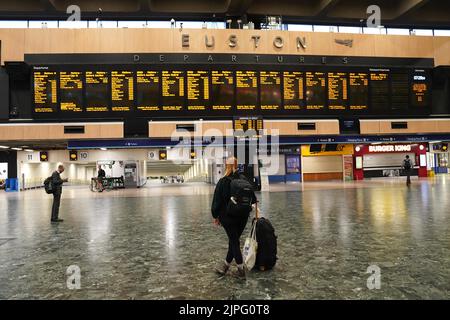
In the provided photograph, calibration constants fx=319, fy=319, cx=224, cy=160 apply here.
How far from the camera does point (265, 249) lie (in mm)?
4289

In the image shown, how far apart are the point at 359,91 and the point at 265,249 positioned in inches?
454

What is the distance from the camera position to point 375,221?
7.37m

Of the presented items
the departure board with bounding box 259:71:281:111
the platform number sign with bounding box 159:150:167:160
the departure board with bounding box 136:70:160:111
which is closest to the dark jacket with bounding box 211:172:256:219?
the departure board with bounding box 136:70:160:111

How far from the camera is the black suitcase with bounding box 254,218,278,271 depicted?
4.24 m

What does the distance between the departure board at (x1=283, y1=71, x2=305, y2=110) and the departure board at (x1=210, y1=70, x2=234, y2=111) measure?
2.25 m

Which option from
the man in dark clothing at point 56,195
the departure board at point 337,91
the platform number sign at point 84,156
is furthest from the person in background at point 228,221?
the platform number sign at point 84,156

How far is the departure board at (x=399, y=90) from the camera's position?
13812 mm

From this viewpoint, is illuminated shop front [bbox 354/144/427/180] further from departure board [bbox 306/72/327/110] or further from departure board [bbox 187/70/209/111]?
departure board [bbox 187/70/209/111]

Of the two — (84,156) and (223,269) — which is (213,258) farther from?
(84,156)

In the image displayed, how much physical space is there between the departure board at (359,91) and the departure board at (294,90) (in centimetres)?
218

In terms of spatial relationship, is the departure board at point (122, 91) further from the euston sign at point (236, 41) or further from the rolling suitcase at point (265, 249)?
the rolling suitcase at point (265, 249)
